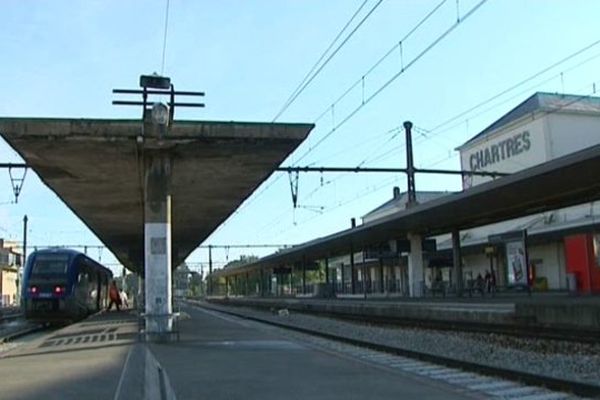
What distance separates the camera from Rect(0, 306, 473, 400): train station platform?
32.7ft

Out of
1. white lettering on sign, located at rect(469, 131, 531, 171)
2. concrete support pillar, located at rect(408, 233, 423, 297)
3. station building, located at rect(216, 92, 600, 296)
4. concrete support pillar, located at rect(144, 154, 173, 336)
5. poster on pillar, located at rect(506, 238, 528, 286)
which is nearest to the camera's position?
concrete support pillar, located at rect(144, 154, 173, 336)

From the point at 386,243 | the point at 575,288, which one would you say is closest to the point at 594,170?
the point at 575,288

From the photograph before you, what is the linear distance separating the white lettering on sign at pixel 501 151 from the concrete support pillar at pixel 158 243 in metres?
44.6

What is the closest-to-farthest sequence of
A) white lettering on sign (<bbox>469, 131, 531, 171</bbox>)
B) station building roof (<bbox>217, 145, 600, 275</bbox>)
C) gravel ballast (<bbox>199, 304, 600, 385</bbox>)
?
gravel ballast (<bbox>199, 304, 600, 385</bbox>)
station building roof (<bbox>217, 145, 600, 275</bbox>)
white lettering on sign (<bbox>469, 131, 531, 171</bbox>)

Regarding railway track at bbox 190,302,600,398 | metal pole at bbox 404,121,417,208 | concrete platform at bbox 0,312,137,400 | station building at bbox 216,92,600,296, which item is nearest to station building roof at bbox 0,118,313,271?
concrete platform at bbox 0,312,137,400

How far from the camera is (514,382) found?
36.2 feet

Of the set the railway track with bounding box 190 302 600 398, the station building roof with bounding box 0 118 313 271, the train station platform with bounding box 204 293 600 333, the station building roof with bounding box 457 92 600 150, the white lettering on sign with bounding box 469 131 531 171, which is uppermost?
the station building roof with bounding box 457 92 600 150

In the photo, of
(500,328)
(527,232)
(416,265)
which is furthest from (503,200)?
(416,265)

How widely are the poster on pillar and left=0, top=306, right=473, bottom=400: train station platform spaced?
15.9 meters

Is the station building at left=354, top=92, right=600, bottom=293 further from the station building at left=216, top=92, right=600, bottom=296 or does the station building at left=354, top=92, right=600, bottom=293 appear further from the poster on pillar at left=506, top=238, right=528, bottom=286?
the poster on pillar at left=506, top=238, right=528, bottom=286

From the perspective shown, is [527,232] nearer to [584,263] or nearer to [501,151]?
[584,263]

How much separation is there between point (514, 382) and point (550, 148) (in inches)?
1952

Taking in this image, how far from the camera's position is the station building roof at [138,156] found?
18938 millimetres

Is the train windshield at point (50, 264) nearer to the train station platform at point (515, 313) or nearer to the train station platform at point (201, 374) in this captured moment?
the train station platform at point (515, 313)
